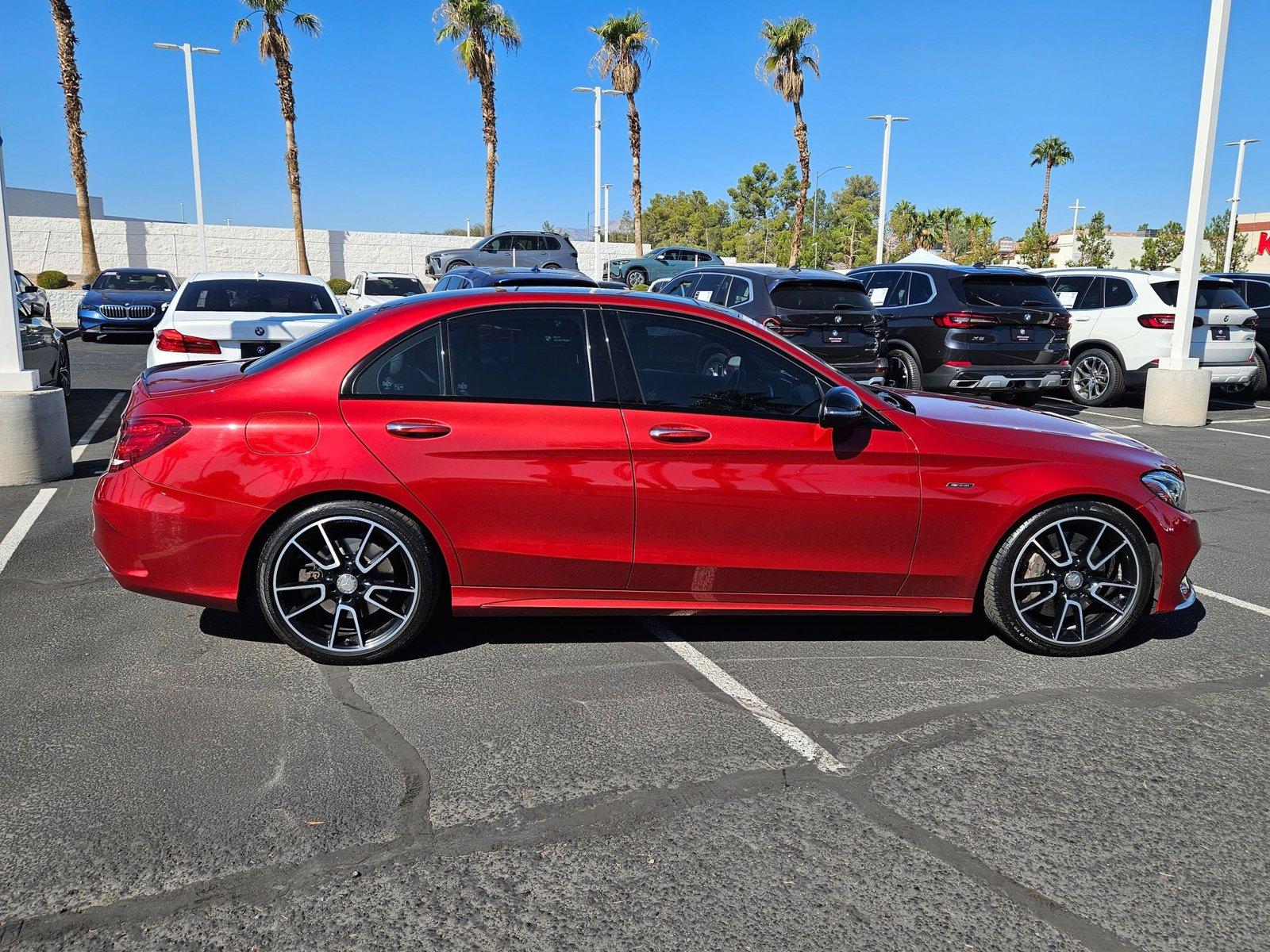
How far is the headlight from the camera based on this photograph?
4742 millimetres

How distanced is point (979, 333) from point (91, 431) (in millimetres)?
9650

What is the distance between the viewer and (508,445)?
4.28 meters

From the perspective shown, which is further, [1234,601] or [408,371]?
[1234,601]

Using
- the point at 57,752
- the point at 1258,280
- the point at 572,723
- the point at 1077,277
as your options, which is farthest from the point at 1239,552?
the point at 1258,280

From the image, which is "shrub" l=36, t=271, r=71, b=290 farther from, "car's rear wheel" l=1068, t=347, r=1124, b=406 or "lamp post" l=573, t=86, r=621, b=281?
"car's rear wheel" l=1068, t=347, r=1124, b=406

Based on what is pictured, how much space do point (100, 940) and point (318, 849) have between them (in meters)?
0.60

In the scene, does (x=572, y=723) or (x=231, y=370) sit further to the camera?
(x=231, y=370)

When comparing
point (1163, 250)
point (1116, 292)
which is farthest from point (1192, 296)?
point (1163, 250)

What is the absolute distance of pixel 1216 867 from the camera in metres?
3.01

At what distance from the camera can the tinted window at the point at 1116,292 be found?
554 inches

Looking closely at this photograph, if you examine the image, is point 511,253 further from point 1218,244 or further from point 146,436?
point 1218,244

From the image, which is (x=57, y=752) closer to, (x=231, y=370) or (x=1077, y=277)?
(x=231, y=370)

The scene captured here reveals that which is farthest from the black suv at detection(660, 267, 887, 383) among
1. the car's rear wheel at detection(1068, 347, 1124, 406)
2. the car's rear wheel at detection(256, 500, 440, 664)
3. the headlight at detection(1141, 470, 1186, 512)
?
the car's rear wheel at detection(256, 500, 440, 664)

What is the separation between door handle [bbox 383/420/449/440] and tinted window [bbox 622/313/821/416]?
88 centimetres
